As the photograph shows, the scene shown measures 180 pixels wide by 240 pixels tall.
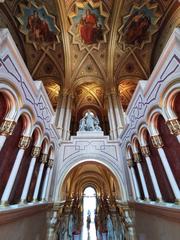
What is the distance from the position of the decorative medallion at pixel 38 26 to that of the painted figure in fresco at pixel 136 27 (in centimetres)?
590

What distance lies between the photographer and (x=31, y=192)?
4.40m

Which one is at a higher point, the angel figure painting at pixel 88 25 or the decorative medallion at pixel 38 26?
the angel figure painting at pixel 88 25

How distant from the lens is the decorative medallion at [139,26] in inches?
393

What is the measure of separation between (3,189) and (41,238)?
9.29ft

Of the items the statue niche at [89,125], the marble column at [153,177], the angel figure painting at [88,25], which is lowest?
the marble column at [153,177]

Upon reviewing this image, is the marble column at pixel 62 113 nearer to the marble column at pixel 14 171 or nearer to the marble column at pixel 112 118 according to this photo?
the marble column at pixel 112 118

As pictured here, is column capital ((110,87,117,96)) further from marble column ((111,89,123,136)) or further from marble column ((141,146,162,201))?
marble column ((141,146,162,201))

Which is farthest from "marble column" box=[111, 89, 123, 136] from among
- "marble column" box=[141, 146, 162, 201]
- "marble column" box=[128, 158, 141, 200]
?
"marble column" box=[141, 146, 162, 201]

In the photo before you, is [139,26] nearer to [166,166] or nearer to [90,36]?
[90,36]

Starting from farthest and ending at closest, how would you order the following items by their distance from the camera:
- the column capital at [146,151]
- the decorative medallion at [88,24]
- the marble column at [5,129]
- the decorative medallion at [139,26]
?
1. the decorative medallion at [88,24]
2. the decorative medallion at [139,26]
3. the column capital at [146,151]
4. the marble column at [5,129]

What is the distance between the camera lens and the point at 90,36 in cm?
1132

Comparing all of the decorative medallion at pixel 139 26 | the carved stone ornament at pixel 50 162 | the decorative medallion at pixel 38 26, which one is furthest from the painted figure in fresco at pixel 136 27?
the carved stone ornament at pixel 50 162

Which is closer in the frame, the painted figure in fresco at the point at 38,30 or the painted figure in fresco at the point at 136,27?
the painted figure in fresco at the point at 38,30

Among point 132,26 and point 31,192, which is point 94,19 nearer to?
point 132,26
